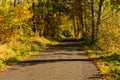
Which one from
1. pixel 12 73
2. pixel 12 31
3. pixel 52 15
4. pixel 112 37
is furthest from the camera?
pixel 52 15

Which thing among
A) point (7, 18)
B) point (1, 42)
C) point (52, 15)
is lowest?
point (52, 15)

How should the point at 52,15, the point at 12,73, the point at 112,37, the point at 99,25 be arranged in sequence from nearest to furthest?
1. the point at 12,73
2. the point at 112,37
3. the point at 99,25
4. the point at 52,15

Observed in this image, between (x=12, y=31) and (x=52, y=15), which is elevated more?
(x=12, y=31)

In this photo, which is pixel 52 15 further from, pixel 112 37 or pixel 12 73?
pixel 12 73

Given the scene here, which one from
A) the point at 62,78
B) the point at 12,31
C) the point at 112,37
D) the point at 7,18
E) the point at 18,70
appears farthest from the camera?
the point at 112,37

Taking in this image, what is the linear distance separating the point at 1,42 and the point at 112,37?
420 inches

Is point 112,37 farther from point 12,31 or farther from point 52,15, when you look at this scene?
point 52,15

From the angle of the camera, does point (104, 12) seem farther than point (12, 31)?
Yes

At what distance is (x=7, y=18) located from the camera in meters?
23.7

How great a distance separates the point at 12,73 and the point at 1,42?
10445 mm

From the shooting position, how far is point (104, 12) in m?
39.2

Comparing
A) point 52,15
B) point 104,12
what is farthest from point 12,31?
point 52,15

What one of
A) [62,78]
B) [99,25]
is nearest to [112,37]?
[99,25]

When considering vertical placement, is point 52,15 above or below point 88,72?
below
